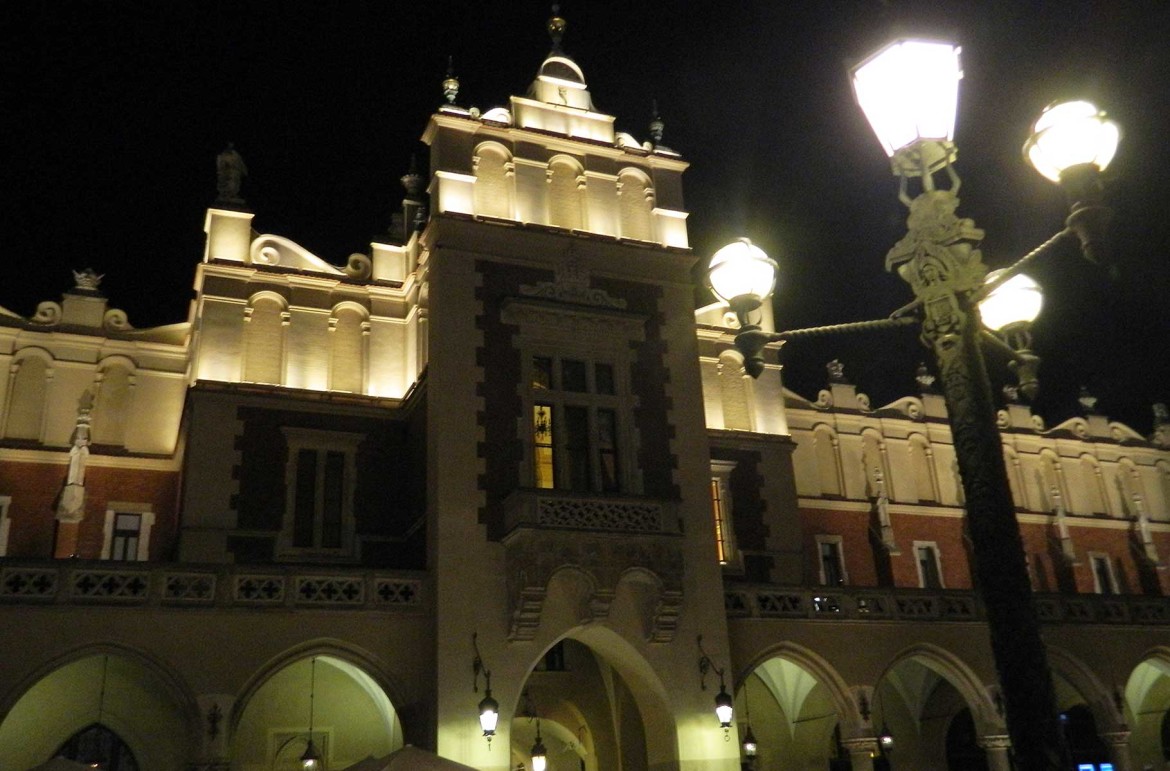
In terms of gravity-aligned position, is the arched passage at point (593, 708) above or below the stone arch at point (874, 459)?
below

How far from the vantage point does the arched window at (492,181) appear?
22016 mm

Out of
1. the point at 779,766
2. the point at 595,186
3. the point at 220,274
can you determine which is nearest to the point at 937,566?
the point at 779,766

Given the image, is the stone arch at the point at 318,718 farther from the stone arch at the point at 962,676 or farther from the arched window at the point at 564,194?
the stone arch at the point at 962,676

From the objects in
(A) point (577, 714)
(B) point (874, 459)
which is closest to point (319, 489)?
(A) point (577, 714)

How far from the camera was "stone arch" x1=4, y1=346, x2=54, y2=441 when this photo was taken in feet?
74.1

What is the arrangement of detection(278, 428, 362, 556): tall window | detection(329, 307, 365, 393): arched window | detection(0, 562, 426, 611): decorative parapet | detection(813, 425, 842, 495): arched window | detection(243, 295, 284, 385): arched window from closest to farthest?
1. detection(0, 562, 426, 611): decorative parapet
2. detection(278, 428, 362, 556): tall window
3. detection(243, 295, 284, 385): arched window
4. detection(329, 307, 365, 393): arched window
5. detection(813, 425, 842, 495): arched window

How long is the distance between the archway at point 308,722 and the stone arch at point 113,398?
6713mm

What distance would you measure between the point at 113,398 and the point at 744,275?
18.5m

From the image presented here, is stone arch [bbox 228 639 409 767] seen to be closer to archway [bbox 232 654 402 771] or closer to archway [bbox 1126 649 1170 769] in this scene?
archway [bbox 232 654 402 771]

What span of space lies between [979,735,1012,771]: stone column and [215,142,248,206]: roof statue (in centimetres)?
1897

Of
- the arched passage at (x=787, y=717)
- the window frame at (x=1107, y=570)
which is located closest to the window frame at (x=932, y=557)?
the window frame at (x=1107, y=570)

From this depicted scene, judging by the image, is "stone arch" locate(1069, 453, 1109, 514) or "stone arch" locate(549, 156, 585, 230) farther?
"stone arch" locate(1069, 453, 1109, 514)

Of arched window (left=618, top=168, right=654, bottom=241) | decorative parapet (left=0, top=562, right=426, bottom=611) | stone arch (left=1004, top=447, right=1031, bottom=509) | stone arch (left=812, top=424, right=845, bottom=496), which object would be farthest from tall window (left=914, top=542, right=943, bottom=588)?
decorative parapet (left=0, top=562, right=426, bottom=611)

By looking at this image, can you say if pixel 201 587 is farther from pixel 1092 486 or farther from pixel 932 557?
pixel 1092 486
